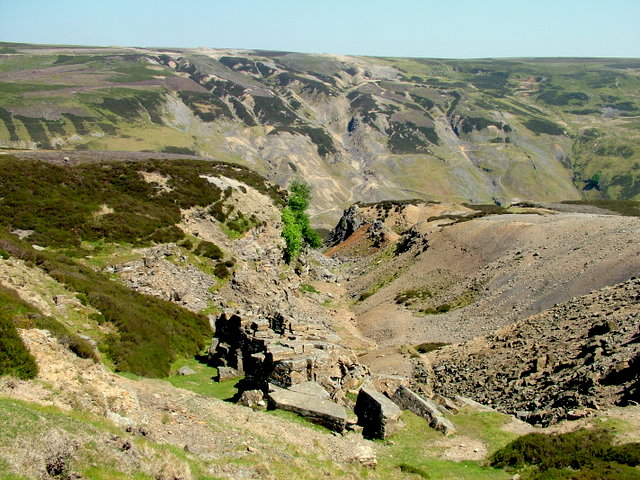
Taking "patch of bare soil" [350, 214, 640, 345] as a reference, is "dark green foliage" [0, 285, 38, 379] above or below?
above

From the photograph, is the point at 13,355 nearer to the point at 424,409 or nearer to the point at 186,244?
the point at 424,409

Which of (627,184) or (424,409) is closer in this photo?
(424,409)

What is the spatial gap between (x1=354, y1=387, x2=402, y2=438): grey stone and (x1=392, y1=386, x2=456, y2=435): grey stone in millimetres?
1129

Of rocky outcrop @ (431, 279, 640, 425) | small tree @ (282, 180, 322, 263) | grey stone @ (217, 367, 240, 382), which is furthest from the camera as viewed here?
small tree @ (282, 180, 322, 263)

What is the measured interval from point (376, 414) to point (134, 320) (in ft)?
42.3

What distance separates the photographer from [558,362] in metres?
24.7

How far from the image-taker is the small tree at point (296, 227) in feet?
175

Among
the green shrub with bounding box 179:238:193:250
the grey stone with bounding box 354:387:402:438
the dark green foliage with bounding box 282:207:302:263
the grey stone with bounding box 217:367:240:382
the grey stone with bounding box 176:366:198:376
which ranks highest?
the grey stone with bounding box 354:387:402:438

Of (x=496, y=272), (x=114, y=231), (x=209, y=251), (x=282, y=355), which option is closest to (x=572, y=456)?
(x=282, y=355)

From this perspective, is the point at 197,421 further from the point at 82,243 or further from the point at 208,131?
the point at 208,131

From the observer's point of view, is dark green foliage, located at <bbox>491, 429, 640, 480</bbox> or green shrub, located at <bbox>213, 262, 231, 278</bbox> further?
green shrub, located at <bbox>213, 262, 231, 278</bbox>

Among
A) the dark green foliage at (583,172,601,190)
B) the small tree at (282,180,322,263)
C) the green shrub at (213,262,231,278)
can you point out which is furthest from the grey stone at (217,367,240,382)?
the dark green foliage at (583,172,601,190)

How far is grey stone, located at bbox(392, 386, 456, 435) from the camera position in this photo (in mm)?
18297

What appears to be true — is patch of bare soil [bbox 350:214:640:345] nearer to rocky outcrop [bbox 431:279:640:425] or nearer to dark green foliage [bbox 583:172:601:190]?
rocky outcrop [bbox 431:279:640:425]
